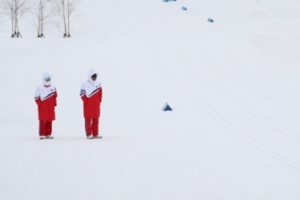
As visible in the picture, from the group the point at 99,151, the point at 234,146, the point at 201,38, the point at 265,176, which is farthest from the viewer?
the point at 201,38

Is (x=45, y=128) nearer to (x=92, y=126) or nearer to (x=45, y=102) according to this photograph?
(x=45, y=102)

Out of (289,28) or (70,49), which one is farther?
(289,28)

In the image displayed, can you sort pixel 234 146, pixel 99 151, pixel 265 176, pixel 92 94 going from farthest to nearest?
pixel 92 94 → pixel 234 146 → pixel 99 151 → pixel 265 176

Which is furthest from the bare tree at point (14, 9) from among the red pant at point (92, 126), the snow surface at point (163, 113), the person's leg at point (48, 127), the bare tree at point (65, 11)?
the red pant at point (92, 126)

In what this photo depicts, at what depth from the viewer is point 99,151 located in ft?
39.7

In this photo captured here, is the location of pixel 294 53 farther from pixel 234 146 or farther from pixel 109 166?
pixel 109 166

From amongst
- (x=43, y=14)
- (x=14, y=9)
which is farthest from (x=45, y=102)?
(x=43, y=14)

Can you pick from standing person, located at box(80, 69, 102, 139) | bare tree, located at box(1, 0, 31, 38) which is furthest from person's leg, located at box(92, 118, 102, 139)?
bare tree, located at box(1, 0, 31, 38)

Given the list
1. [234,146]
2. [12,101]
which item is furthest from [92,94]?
[12,101]

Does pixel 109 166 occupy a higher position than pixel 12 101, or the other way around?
pixel 109 166

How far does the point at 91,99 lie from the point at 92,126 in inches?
24.3

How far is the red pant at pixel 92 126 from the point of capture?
14.0 metres

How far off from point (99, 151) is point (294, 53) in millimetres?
23431

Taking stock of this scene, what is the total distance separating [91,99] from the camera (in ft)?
46.1
